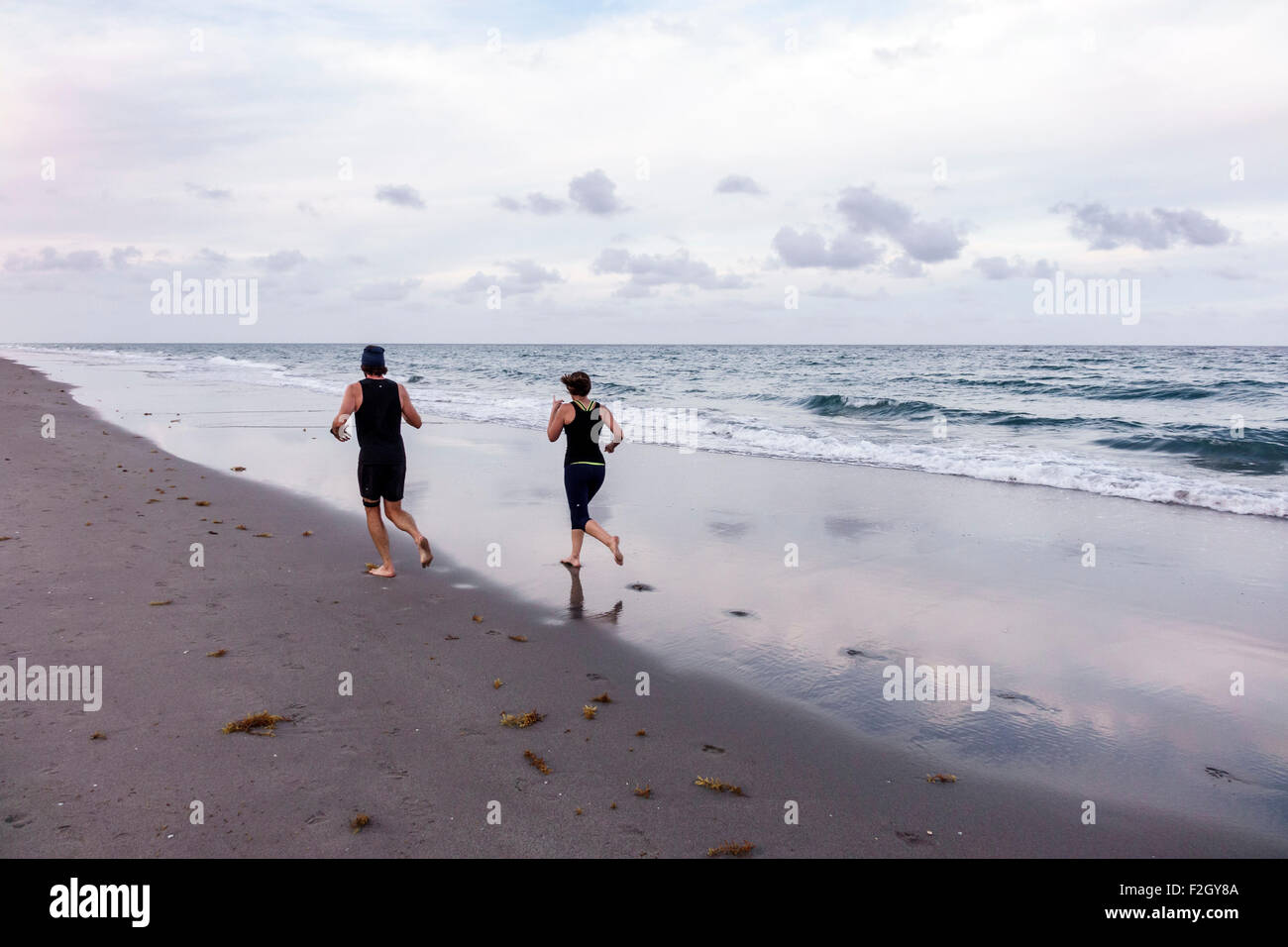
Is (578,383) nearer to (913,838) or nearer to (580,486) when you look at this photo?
(580,486)

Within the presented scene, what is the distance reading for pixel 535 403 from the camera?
2852cm

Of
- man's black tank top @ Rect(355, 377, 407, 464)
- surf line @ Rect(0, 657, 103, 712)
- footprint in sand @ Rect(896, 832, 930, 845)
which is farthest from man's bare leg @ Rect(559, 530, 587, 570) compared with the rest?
footprint in sand @ Rect(896, 832, 930, 845)

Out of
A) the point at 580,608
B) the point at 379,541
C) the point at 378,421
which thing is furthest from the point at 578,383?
the point at 379,541

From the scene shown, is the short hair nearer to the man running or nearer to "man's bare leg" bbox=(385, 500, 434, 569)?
the man running

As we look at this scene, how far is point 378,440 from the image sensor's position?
7.15 meters

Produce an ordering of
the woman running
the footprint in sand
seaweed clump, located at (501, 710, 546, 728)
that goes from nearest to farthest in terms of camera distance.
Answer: the footprint in sand
seaweed clump, located at (501, 710, 546, 728)
the woman running

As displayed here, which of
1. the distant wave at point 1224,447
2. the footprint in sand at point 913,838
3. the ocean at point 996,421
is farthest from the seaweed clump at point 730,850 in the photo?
the distant wave at point 1224,447

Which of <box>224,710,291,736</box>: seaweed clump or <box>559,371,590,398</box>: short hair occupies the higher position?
Result: <box>559,371,590,398</box>: short hair

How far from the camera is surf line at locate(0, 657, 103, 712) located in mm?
4352

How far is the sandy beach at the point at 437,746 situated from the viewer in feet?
11.0

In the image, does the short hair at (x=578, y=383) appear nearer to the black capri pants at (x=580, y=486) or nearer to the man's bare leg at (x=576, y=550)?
the black capri pants at (x=580, y=486)

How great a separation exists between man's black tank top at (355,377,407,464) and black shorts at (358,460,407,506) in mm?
57

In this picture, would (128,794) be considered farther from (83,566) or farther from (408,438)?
(408,438)
